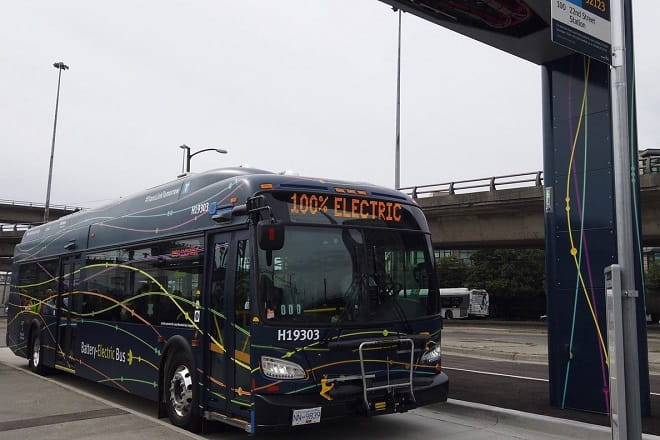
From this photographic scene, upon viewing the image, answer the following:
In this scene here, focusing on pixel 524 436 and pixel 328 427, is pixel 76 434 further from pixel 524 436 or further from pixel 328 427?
pixel 524 436

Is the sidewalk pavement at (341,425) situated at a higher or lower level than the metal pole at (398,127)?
lower

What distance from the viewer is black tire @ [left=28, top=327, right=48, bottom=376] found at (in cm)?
1338

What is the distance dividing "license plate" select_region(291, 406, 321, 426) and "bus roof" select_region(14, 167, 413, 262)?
2.26m

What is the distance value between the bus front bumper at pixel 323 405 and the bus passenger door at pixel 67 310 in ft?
21.8

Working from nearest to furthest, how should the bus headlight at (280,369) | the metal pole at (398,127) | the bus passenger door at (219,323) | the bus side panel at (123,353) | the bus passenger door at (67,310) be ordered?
the bus headlight at (280,369) < the bus passenger door at (219,323) < the bus side panel at (123,353) < the bus passenger door at (67,310) < the metal pole at (398,127)

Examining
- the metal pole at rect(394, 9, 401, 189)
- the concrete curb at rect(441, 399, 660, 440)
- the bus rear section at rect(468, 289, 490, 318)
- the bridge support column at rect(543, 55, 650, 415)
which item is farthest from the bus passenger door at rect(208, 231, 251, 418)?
the bus rear section at rect(468, 289, 490, 318)

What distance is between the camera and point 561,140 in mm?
9023

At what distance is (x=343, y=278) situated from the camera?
681 cm

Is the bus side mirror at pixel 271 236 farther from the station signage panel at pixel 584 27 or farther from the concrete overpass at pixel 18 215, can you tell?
the concrete overpass at pixel 18 215

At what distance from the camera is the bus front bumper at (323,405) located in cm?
619

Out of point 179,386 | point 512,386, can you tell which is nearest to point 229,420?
point 179,386

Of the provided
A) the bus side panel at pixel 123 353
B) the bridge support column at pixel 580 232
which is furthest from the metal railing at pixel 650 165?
the bus side panel at pixel 123 353

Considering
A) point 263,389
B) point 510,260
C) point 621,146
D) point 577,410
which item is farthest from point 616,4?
point 510,260

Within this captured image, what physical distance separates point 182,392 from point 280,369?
216 centimetres
